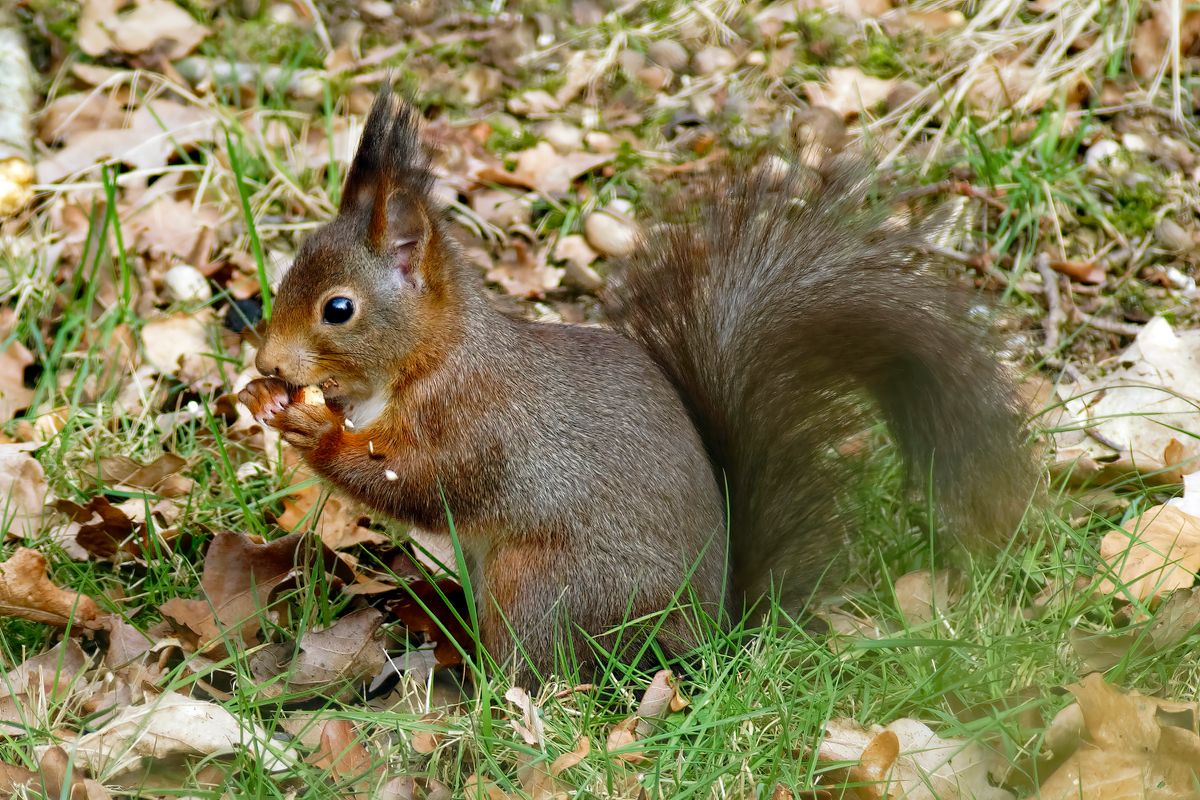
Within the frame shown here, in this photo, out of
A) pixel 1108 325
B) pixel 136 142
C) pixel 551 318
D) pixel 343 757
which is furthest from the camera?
pixel 136 142

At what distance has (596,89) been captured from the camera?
3.85 metres

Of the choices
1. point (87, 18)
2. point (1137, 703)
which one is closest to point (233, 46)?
point (87, 18)

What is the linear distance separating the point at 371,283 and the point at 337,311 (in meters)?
0.07

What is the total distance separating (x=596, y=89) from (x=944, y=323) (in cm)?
199

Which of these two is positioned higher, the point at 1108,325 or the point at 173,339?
the point at 1108,325

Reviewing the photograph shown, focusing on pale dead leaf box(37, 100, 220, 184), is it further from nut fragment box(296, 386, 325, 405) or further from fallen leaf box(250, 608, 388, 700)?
fallen leaf box(250, 608, 388, 700)

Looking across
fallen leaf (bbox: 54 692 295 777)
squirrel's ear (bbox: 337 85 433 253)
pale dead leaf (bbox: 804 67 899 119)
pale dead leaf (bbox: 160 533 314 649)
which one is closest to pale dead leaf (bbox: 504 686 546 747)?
fallen leaf (bbox: 54 692 295 777)

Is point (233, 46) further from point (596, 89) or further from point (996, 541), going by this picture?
point (996, 541)

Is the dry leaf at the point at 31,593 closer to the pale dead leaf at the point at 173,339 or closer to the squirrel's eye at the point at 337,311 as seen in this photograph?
the squirrel's eye at the point at 337,311

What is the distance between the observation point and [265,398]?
82.6 inches

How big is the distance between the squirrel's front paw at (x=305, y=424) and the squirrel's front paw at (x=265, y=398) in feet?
0.04

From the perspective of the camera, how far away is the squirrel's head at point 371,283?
6.70 feet

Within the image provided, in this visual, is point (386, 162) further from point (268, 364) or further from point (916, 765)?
point (916, 765)

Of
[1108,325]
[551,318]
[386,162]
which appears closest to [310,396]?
[386,162]
